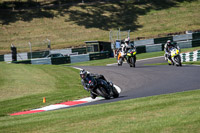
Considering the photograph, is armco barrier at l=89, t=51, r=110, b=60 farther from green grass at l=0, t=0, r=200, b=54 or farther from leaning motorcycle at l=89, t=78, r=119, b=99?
leaning motorcycle at l=89, t=78, r=119, b=99

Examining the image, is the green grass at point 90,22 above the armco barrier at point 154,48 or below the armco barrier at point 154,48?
above

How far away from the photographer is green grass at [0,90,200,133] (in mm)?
6352

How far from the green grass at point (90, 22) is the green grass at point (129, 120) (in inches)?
1649

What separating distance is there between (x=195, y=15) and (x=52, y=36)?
24941 mm

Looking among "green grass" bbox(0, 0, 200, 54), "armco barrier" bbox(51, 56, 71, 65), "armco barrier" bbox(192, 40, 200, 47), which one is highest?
"green grass" bbox(0, 0, 200, 54)

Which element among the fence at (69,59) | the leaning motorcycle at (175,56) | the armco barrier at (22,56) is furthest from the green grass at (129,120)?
the armco barrier at (22,56)

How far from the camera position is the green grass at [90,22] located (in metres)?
52.7

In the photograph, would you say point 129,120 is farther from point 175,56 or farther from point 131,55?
point 131,55

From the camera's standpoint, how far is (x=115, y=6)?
6347cm

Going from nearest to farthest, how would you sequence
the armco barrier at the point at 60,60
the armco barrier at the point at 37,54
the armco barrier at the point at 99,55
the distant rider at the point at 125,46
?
the distant rider at the point at 125,46 → the armco barrier at the point at 60,60 → the armco barrier at the point at 99,55 → the armco barrier at the point at 37,54

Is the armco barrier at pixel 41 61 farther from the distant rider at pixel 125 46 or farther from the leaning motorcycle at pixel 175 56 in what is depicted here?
the leaning motorcycle at pixel 175 56

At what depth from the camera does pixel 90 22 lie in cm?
5797

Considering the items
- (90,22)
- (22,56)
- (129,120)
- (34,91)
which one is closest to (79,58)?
(22,56)

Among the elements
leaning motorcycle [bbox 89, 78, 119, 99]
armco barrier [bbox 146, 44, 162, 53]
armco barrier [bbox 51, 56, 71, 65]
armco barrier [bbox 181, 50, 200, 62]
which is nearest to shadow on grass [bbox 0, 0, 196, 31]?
armco barrier [bbox 146, 44, 162, 53]
